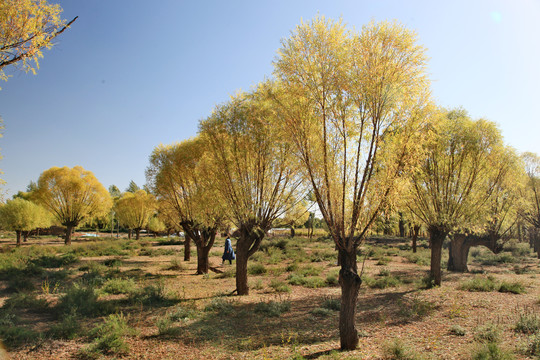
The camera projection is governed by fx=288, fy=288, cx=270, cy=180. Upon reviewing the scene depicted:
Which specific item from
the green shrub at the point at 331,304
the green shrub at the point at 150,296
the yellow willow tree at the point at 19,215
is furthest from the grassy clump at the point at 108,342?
the yellow willow tree at the point at 19,215

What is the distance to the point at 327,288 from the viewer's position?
1380 cm

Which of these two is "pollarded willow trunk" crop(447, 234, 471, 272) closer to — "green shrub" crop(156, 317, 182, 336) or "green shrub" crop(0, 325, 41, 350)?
"green shrub" crop(156, 317, 182, 336)

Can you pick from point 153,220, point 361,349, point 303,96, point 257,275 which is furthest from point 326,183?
point 153,220

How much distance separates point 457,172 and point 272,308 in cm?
993

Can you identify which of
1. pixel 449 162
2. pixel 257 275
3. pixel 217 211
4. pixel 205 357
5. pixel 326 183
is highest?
pixel 449 162

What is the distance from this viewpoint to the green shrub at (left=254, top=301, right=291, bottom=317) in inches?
365

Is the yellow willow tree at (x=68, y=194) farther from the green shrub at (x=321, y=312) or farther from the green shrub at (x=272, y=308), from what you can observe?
the green shrub at (x=321, y=312)

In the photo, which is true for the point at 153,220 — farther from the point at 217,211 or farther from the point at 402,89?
the point at 402,89

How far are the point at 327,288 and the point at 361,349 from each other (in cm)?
755

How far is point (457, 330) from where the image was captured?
736cm

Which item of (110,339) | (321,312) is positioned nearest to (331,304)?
(321,312)

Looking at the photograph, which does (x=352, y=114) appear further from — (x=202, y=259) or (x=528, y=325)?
(x=202, y=259)

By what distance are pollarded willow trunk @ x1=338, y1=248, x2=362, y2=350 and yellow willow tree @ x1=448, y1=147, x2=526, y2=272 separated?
27.9 ft

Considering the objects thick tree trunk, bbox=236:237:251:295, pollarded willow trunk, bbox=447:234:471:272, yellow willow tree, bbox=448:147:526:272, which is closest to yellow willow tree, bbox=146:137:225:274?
thick tree trunk, bbox=236:237:251:295
